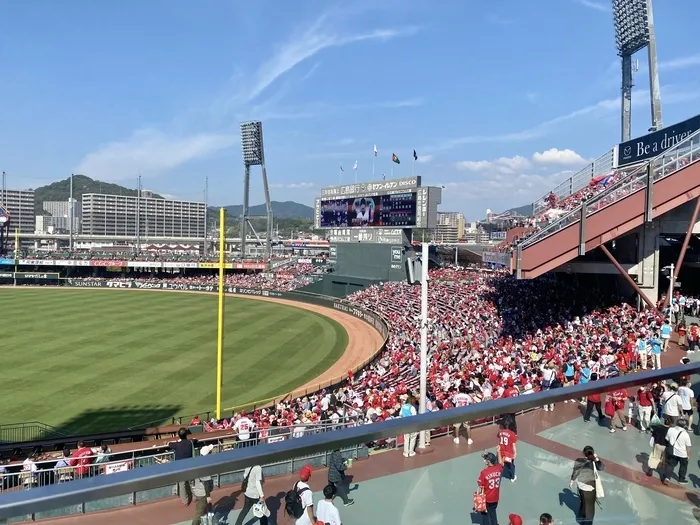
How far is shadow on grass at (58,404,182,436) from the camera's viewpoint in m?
16.9

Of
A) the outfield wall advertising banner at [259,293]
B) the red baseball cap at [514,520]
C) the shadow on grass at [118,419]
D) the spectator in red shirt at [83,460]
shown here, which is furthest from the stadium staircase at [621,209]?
the red baseball cap at [514,520]

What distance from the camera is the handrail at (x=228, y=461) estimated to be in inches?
57.2

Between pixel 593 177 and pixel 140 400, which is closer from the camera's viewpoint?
pixel 140 400

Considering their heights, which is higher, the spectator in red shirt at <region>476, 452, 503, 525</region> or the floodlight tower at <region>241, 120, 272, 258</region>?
the floodlight tower at <region>241, 120, 272, 258</region>

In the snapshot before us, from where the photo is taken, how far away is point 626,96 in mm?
36844

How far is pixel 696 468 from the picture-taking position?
11.3 feet

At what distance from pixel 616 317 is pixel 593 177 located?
36.9 feet

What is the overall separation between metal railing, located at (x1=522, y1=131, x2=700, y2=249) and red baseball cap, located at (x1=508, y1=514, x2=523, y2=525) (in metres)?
16.9

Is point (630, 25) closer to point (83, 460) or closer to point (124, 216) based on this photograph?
point (83, 460)

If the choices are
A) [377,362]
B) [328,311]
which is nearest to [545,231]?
[377,362]

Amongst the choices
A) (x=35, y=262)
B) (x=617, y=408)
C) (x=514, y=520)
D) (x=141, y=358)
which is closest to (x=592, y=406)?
(x=617, y=408)

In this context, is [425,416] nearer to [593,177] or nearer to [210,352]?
[210,352]

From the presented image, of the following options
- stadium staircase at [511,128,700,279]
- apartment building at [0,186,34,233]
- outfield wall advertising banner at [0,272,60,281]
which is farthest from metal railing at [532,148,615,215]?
apartment building at [0,186,34,233]

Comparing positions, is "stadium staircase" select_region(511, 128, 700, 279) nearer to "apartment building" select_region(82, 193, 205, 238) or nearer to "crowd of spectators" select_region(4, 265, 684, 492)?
"crowd of spectators" select_region(4, 265, 684, 492)
